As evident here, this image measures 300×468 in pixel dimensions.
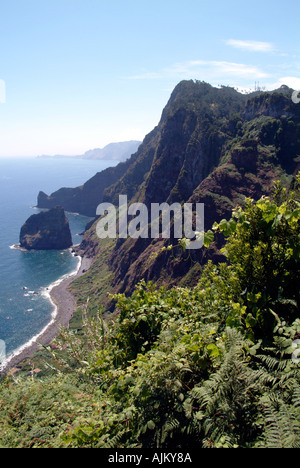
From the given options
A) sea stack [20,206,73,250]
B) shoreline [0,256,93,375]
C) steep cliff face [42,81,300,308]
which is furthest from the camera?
sea stack [20,206,73,250]

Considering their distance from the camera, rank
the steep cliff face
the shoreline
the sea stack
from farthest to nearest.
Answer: the sea stack → the shoreline → the steep cliff face

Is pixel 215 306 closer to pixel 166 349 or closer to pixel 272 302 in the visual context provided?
pixel 272 302

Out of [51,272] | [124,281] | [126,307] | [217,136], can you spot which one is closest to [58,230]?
[51,272]

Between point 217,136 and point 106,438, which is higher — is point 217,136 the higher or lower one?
the higher one

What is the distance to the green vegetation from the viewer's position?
351 cm

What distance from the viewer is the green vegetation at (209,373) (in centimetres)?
351

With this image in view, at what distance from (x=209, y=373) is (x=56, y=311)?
119m

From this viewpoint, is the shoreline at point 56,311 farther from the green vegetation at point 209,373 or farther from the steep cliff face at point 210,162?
the green vegetation at point 209,373

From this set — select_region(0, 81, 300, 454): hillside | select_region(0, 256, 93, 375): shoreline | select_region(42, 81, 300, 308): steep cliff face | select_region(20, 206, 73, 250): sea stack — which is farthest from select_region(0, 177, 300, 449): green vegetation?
select_region(20, 206, 73, 250): sea stack

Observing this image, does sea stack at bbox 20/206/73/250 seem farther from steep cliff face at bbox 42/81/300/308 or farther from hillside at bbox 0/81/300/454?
hillside at bbox 0/81/300/454

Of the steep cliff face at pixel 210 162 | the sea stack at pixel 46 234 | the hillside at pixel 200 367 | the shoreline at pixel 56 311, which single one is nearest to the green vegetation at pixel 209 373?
the hillside at pixel 200 367

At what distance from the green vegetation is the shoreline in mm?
59607

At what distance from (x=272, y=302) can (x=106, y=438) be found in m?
3.10

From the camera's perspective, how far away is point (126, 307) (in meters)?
5.90
